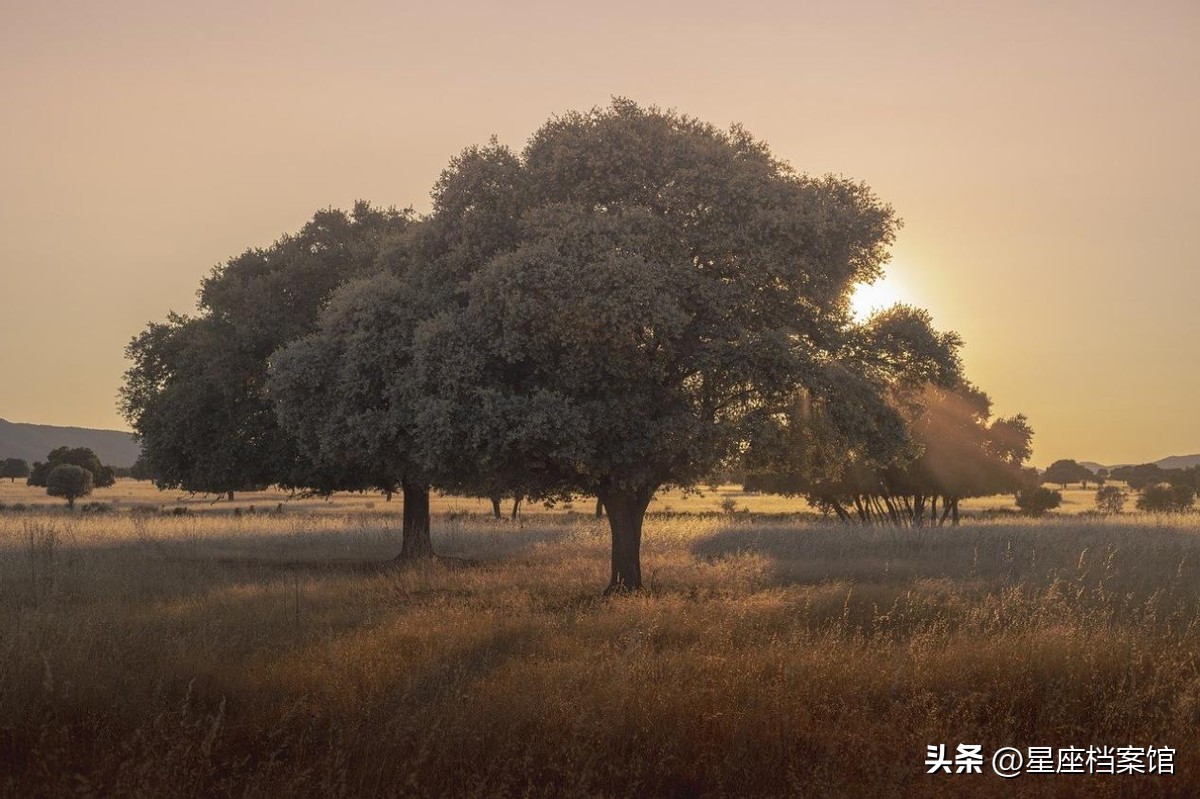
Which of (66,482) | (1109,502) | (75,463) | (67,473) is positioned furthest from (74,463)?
(1109,502)

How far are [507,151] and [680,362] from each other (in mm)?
5942

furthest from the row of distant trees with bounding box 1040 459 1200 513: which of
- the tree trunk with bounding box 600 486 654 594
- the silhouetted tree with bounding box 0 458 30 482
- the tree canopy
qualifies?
the silhouetted tree with bounding box 0 458 30 482

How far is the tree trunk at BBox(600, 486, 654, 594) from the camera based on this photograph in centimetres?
2022

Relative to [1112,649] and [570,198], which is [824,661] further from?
[570,198]

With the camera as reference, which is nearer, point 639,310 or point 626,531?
point 639,310

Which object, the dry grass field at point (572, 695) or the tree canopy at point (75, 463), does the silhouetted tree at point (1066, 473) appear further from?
the dry grass field at point (572, 695)

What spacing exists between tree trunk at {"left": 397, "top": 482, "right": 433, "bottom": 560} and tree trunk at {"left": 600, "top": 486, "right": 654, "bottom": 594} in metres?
11.3

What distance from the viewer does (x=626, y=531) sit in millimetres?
20453

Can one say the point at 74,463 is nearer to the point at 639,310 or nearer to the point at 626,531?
the point at 626,531

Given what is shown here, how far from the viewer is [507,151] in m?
19.9

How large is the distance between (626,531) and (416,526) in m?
12.7

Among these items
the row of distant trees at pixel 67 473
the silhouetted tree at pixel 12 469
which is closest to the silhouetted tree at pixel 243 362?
the row of distant trees at pixel 67 473

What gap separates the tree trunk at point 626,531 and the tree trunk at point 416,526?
11336 millimetres

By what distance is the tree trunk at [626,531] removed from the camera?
2022 centimetres
